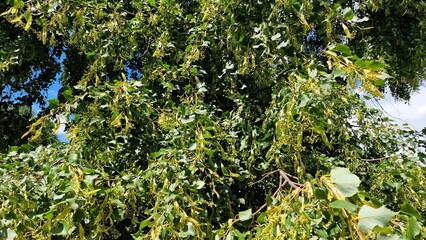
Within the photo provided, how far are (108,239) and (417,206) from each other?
1626mm

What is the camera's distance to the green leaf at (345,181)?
40.7 inches

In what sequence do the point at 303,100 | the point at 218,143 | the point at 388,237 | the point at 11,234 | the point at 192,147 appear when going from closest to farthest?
the point at 388,237 → the point at 11,234 → the point at 303,100 → the point at 192,147 → the point at 218,143

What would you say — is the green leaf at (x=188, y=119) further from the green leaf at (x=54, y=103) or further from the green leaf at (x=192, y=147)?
the green leaf at (x=54, y=103)

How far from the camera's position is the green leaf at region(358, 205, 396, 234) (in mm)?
948

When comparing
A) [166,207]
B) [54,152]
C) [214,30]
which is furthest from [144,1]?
[166,207]

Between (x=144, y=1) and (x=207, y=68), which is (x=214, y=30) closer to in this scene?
(x=207, y=68)

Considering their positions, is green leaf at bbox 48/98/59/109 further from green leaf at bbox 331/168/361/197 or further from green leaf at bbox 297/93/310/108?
green leaf at bbox 331/168/361/197

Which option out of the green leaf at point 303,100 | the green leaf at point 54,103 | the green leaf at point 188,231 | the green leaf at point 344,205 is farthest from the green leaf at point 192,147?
the green leaf at point 344,205

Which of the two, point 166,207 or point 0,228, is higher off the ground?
point 0,228

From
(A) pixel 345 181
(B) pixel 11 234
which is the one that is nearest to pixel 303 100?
(A) pixel 345 181

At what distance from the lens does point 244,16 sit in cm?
219

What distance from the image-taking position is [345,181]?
3.46ft

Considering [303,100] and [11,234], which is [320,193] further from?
[11,234]

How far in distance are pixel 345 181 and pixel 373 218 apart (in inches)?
4.9
